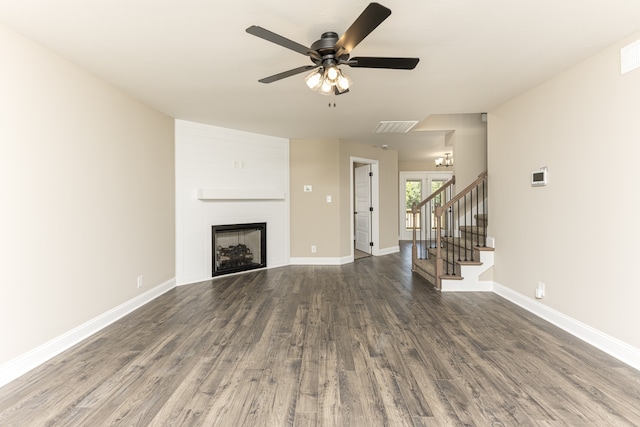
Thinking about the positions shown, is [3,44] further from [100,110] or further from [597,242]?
[597,242]

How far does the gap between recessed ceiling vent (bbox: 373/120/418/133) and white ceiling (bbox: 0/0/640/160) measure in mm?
744

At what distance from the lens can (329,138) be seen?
5609mm

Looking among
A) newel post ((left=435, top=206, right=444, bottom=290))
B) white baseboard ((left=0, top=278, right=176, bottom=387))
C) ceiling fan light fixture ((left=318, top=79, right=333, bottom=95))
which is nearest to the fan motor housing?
ceiling fan light fixture ((left=318, top=79, right=333, bottom=95))

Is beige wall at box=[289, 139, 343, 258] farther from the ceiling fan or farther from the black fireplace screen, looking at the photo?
the ceiling fan

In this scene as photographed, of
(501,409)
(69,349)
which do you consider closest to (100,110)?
(69,349)

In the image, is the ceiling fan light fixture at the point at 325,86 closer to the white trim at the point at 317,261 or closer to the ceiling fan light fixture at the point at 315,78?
the ceiling fan light fixture at the point at 315,78

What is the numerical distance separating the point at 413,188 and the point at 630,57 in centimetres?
701

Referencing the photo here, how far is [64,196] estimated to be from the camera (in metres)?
2.48

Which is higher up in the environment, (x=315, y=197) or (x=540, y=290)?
(x=315, y=197)

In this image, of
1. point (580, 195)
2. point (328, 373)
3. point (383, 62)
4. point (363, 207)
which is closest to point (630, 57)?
point (580, 195)

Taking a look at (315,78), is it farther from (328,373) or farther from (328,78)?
(328,373)

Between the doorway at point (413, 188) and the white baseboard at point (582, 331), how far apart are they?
18.4 feet

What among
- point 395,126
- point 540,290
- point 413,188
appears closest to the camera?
point 540,290

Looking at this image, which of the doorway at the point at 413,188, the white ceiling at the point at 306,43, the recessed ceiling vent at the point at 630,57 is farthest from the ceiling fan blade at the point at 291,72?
the doorway at the point at 413,188
